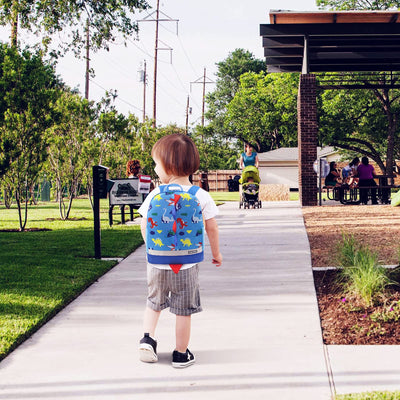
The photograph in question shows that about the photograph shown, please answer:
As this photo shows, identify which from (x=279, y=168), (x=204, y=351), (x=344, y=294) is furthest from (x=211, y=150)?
(x=204, y=351)

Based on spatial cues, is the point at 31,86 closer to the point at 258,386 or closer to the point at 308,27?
the point at 308,27

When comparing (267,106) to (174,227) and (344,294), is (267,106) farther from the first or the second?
(174,227)

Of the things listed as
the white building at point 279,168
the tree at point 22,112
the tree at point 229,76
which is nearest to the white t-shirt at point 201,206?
the tree at point 22,112

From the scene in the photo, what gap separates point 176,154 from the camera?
4344mm

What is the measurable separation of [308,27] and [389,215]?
683cm

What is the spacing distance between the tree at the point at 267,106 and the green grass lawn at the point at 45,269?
1251 inches

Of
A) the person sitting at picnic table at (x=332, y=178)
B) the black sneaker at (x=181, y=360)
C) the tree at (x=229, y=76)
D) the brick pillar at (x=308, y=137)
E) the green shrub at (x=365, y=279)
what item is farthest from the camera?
the tree at (x=229, y=76)

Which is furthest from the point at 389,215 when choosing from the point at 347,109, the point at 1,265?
the point at 347,109

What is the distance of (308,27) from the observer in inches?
757

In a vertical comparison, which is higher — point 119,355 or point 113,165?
point 113,165

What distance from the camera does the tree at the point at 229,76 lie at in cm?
8862

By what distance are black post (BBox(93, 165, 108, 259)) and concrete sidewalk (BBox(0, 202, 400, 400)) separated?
1.74m

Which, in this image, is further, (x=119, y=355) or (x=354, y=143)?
(x=354, y=143)

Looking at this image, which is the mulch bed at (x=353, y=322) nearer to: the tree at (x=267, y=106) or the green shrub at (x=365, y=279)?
the green shrub at (x=365, y=279)
